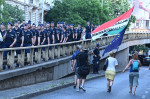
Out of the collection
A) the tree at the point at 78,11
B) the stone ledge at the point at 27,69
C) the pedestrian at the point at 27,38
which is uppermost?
the tree at the point at 78,11

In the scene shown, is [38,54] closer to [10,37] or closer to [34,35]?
Result: [34,35]

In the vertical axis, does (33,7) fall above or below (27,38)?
above

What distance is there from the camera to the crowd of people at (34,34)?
627 inches

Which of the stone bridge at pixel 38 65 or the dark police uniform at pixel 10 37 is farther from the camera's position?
the dark police uniform at pixel 10 37

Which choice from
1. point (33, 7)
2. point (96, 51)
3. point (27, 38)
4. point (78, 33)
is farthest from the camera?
point (33, 7)

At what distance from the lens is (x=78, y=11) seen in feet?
158

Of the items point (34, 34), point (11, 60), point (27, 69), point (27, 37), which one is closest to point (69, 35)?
point (34, 34)

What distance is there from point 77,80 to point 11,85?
102 inches

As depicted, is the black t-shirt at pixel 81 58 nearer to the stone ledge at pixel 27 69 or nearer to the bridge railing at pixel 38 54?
the stone ledge at pixel 27 69

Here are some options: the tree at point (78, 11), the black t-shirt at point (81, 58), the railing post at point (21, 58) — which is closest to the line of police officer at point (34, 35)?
the railing post at point (21, 58)

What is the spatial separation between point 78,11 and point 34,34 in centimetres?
3008

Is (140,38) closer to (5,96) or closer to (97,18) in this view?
(97,18)

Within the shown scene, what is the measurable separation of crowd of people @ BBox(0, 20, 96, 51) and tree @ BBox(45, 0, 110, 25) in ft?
69.5

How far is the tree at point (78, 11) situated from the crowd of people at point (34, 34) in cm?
Result: 2119
